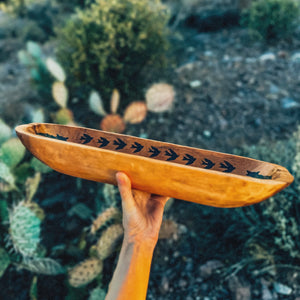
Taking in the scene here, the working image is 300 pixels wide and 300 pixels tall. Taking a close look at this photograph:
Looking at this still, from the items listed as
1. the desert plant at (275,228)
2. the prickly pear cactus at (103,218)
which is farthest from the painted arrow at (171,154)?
the desert plant at (275,228)

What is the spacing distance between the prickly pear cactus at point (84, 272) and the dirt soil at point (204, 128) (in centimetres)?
19

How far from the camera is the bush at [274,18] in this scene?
11.6 ft

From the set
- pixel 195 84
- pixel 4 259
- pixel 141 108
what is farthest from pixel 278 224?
pixel 195 84

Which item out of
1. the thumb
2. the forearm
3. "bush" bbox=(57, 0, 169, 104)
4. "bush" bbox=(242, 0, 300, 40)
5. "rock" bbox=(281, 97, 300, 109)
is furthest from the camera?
"bush" bbox=(242, 0, 300, 40)

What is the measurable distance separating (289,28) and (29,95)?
140 inches

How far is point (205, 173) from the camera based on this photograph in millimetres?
955

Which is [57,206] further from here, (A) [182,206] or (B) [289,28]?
(B) [289,28]

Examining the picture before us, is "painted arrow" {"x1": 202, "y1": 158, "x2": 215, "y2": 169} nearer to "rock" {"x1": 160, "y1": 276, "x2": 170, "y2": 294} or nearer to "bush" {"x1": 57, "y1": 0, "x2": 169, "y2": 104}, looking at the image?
"rock" {"x1": 160, "y1": 276, "x2": 170, "y2": 294}

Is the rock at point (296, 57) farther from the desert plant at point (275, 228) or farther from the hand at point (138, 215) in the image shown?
the hand at point (138, 215)

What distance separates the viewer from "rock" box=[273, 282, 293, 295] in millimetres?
1478

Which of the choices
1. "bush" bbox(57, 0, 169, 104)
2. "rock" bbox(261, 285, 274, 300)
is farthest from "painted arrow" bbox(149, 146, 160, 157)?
"bush" bbox(57, 0, 169, 104)

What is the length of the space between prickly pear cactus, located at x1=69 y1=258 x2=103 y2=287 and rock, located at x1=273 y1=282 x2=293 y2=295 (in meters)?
0.99

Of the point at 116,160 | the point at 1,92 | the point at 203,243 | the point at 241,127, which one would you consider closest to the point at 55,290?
the point at 203,243

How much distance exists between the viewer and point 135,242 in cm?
108
